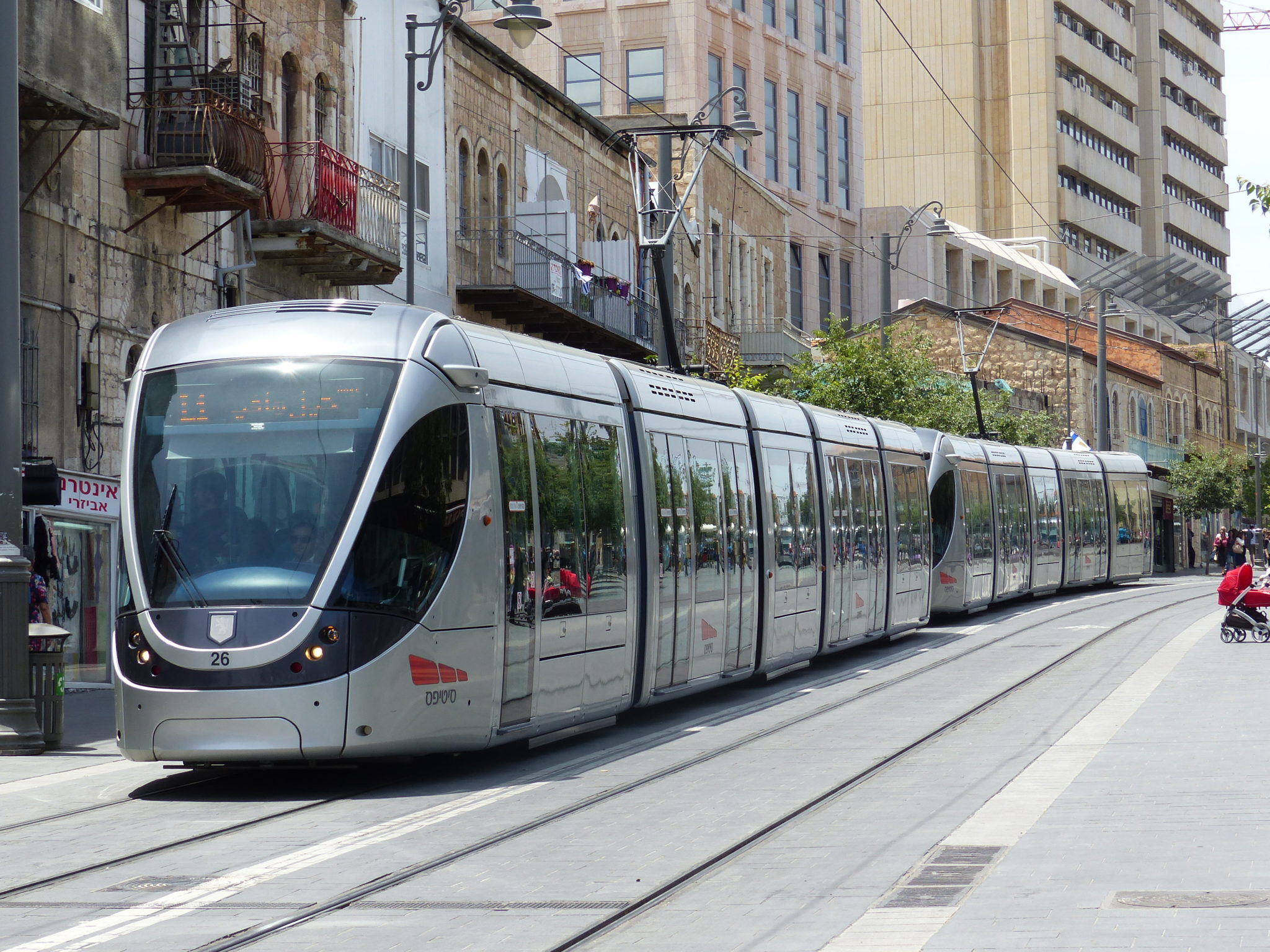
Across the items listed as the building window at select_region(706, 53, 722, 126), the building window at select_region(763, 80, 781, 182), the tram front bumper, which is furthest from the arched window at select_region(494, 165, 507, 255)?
the building window at select_region(763, 80, 781, 182)

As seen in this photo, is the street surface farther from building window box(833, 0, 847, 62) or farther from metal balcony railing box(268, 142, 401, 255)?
building window box(833, 0, 847, 62)

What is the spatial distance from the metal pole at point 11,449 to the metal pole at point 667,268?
916 centimetres

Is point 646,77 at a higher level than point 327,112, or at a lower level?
higher

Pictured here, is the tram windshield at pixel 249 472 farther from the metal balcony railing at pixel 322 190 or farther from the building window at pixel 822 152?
the building window at pixel 822 152

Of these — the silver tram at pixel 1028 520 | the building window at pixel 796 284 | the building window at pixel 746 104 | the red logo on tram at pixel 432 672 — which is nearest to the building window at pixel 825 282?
the building window at pixel 796 284

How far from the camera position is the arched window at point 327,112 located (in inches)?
1063

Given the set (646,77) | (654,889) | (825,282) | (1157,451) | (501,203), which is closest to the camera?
(654,889)

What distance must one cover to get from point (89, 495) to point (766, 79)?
148 ft

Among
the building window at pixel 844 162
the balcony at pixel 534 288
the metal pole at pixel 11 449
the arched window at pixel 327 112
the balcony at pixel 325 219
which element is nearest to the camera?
the metal pole at pixel 11 449

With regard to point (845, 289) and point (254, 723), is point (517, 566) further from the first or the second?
point (845, 289)

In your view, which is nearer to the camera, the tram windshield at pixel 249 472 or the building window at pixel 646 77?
the tram windshield at pixel 249 472

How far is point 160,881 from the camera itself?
862 centimetres

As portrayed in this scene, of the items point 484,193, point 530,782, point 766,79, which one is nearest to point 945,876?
point 530,782

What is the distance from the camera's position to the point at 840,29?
68188 millimetres
